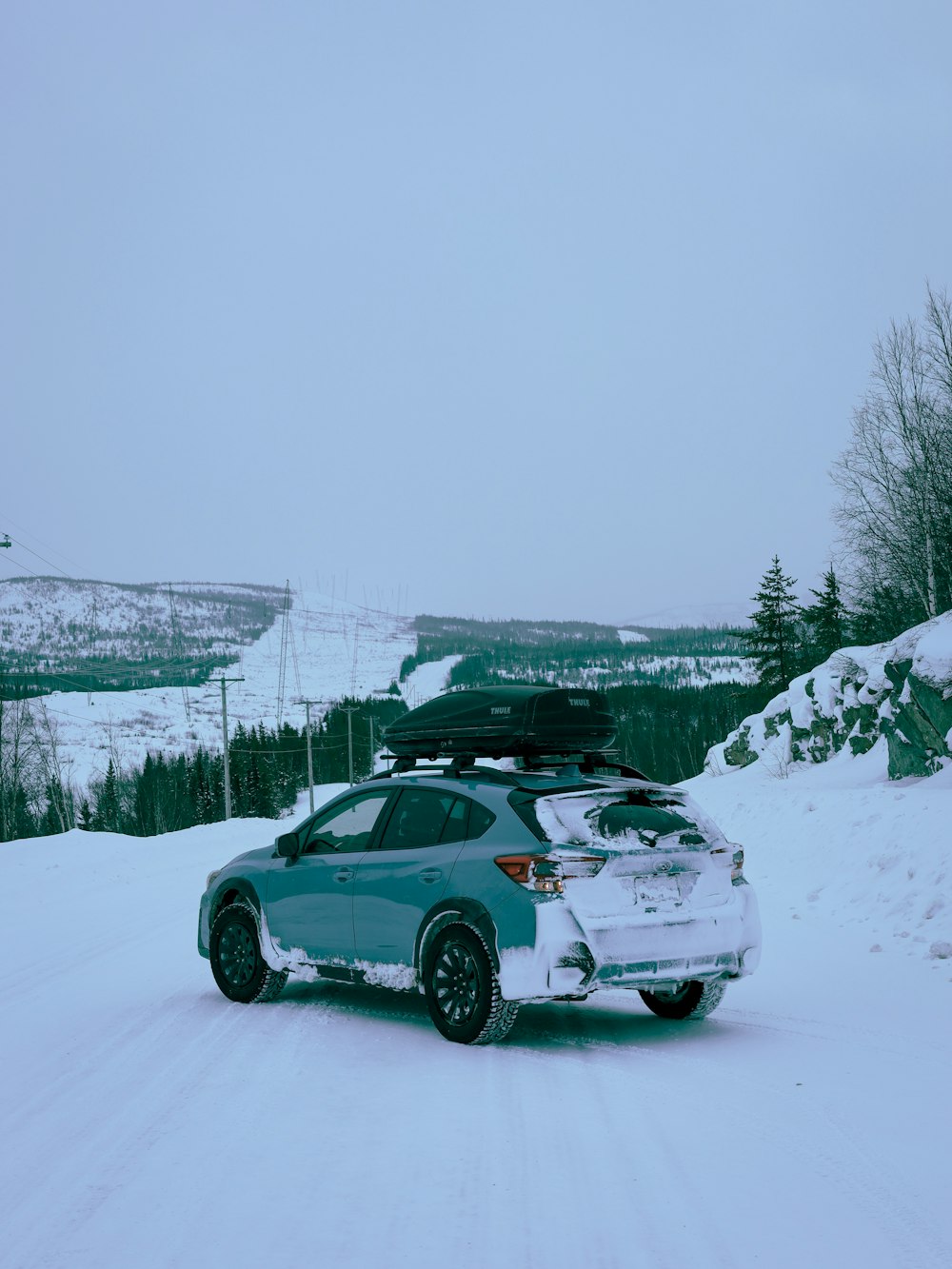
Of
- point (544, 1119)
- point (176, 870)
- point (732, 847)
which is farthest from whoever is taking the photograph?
point (176, 870)

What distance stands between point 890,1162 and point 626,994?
185 inches

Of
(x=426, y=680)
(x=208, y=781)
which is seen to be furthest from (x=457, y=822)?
(x=426, y=680)

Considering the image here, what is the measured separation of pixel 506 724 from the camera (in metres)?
8.09

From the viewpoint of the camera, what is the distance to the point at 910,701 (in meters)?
18.3

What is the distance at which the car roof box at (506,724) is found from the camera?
814 cm

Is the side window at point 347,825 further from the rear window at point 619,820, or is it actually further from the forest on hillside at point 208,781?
the forest on hillside at point 208,781

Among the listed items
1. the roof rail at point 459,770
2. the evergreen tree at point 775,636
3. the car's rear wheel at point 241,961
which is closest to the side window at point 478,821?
the roof rail at point 459,770

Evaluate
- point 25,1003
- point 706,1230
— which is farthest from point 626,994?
point 706,1230

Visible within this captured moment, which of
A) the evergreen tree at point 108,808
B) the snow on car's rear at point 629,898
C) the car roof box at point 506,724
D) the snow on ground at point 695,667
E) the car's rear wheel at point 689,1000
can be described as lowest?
the evergreen tree at point 108,808

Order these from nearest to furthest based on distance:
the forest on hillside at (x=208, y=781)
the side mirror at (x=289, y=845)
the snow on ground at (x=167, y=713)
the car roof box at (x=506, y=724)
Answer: the car roof box at (x=506, y=724)
the side mirror at (x=289, y=845)
the forest on hillside at (x=208, y=781)
the snow on ground at (x=167, y=713)

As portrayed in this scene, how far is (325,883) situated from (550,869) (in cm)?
209

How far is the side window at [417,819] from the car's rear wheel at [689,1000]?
1.90 m

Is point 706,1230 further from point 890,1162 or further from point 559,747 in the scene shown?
point 559,747

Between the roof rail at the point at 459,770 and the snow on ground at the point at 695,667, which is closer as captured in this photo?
the roof rail at the point at 459,770
